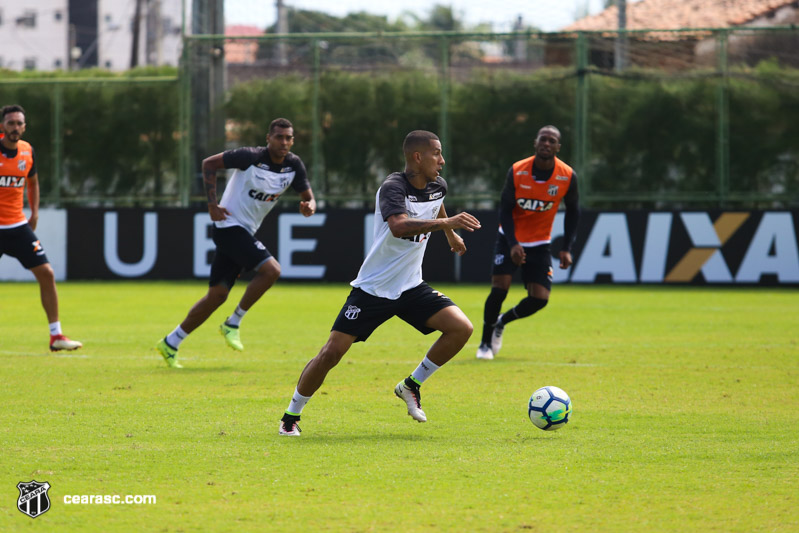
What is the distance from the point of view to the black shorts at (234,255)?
10695 millimetres

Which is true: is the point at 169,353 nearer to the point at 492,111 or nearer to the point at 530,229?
the point at 530,229

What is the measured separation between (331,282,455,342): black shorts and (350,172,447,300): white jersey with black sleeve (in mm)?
49

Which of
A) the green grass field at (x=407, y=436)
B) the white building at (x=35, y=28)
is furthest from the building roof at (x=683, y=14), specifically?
the white building at (x=35, y=28)

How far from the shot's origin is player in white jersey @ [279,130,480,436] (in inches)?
280

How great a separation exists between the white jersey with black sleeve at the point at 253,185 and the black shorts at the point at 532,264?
87.6 inches

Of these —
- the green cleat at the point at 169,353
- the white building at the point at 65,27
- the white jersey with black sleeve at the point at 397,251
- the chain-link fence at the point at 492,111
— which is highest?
the white building at the point at 65,27

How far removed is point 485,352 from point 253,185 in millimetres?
2840

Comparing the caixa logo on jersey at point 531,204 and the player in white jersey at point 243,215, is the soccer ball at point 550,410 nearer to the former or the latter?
the player in white jersey at point 243,215

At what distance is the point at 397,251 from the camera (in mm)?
7418

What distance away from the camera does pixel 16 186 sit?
37.8 feet

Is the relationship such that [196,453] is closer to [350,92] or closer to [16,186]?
[16,186]

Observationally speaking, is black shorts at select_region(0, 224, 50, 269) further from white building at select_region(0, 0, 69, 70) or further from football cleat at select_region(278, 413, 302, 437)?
white building at select_region(0, 0, 69, 70)

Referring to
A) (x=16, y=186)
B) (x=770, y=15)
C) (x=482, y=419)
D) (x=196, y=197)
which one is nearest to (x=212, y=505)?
(x=482, y=419)

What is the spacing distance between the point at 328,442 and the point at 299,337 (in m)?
6.29
